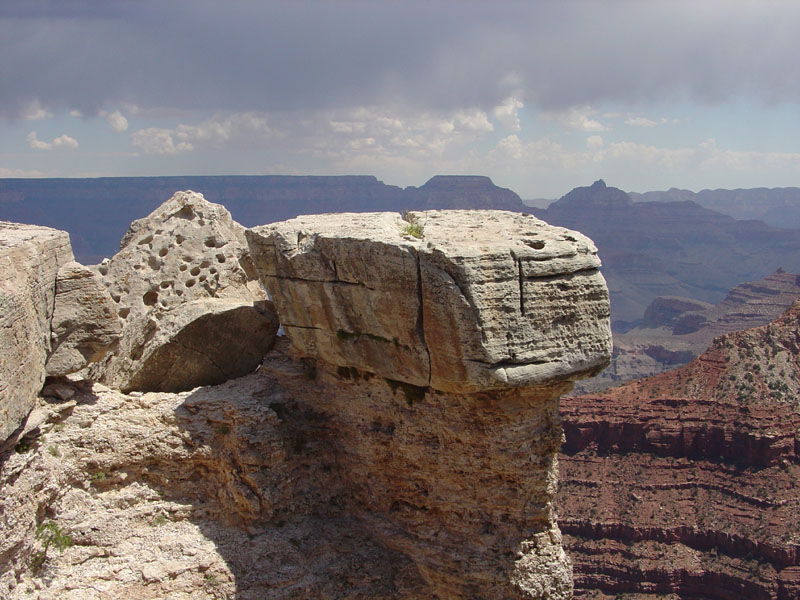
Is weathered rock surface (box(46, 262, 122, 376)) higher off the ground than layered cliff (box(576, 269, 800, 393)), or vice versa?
weathered rock surface (box(46, 262, 122, 376))

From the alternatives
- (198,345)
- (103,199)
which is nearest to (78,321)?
(198,345)

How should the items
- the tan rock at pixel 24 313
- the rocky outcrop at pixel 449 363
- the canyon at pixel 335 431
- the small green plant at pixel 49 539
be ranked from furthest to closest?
1. the small green plant at pixel 49 539
2. the canyon at pixel 335 431
3. the rocky outcrop at pixel 449 363
4. the tan rock at pixel 24 313

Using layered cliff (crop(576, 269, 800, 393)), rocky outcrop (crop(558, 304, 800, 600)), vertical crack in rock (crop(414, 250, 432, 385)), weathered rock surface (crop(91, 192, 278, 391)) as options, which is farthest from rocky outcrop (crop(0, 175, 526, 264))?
vertical crack in rock (crop(414, 250, 432, 385))

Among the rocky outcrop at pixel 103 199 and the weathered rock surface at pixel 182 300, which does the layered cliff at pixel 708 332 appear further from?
the weathered rock surface at pixel 182 300

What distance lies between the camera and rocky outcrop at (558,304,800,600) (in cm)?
5622

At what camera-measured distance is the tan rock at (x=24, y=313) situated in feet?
34.4

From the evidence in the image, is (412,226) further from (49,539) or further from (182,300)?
(49,539)

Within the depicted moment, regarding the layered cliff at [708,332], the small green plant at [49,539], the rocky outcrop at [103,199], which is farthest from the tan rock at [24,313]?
the layered cliff at [708,332]

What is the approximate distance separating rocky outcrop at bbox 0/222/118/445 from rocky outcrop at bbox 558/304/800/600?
51670 millimetres

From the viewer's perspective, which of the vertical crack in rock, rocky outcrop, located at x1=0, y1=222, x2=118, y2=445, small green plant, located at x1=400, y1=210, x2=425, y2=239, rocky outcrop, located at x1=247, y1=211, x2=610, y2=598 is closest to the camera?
rocky outcrop, located at x1=0, y1=222, x2=118, y2=445

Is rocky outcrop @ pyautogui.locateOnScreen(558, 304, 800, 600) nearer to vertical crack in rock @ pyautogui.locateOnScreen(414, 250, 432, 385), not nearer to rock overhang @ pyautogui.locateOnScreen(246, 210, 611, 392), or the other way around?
rock overhang @ pyautogui.locateOnScreen(246, 210, 611, 392)

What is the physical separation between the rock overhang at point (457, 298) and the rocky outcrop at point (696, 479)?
50.3m

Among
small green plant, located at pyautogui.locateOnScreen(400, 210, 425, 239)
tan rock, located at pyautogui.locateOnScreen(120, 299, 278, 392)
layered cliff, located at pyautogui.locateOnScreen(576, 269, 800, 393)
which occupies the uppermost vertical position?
small green plant, located at pyautogui.locateOnScreen(400, 210, 425, 239)

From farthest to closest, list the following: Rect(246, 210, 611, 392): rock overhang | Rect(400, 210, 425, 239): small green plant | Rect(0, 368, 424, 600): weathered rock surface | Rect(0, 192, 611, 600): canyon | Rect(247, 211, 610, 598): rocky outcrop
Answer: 1. Rect(400, 210, 425, 239): small green plant
2. Rect(0, 368, 424, 600): weathered rock surface
3. Rect(0, 192, 611, 600): canyon
4. Rect(247, 211, 610, 598): rocky outcrop
5. Rect(246, 210, 611, 392): rock overhang
